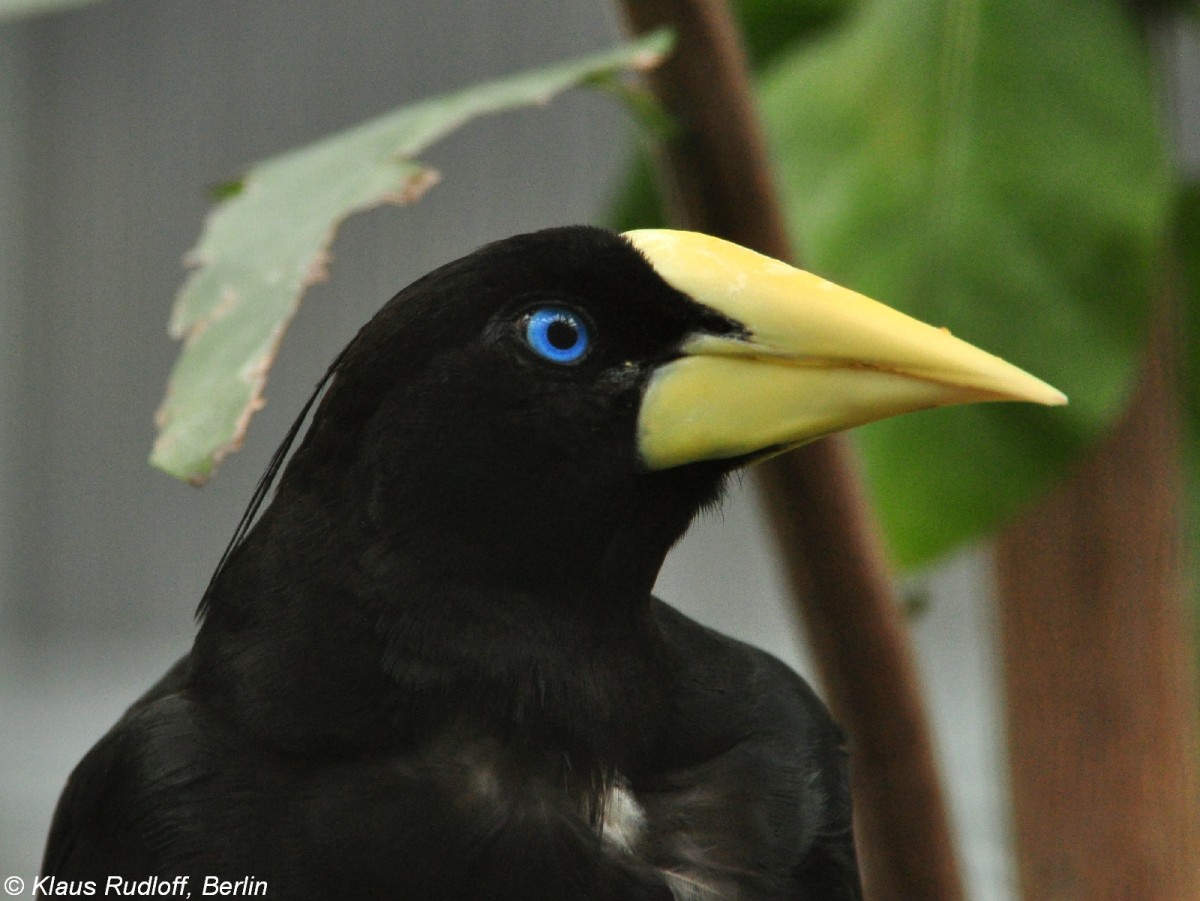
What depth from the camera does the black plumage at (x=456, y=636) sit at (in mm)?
794

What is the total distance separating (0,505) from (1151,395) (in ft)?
7.49

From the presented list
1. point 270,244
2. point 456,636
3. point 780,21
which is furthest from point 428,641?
point 780,21

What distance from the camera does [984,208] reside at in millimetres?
1287

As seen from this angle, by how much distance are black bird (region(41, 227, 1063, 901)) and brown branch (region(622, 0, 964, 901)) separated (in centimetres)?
18

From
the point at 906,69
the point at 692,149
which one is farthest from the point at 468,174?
the point at 692,149

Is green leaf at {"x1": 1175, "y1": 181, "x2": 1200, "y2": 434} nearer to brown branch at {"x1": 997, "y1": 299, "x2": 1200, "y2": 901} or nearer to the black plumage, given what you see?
brown branch at {"x1": 997, "y1": 299, "x2": 1200, "y2": 901}

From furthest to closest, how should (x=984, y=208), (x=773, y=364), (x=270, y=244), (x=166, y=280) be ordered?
(x=166, y=280) → (x=984, y=208) → (x=270, y=244) → (x=773, y=364)

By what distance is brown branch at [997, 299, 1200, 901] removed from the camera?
1.34 meters

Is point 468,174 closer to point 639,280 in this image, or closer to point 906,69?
point 906,69

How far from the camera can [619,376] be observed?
813 mm

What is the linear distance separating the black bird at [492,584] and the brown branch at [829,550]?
0.59 ft

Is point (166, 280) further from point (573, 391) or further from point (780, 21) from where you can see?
point (573, 391)

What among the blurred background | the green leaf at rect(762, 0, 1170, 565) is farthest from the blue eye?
the blurred background

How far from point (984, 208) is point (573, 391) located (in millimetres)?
595
